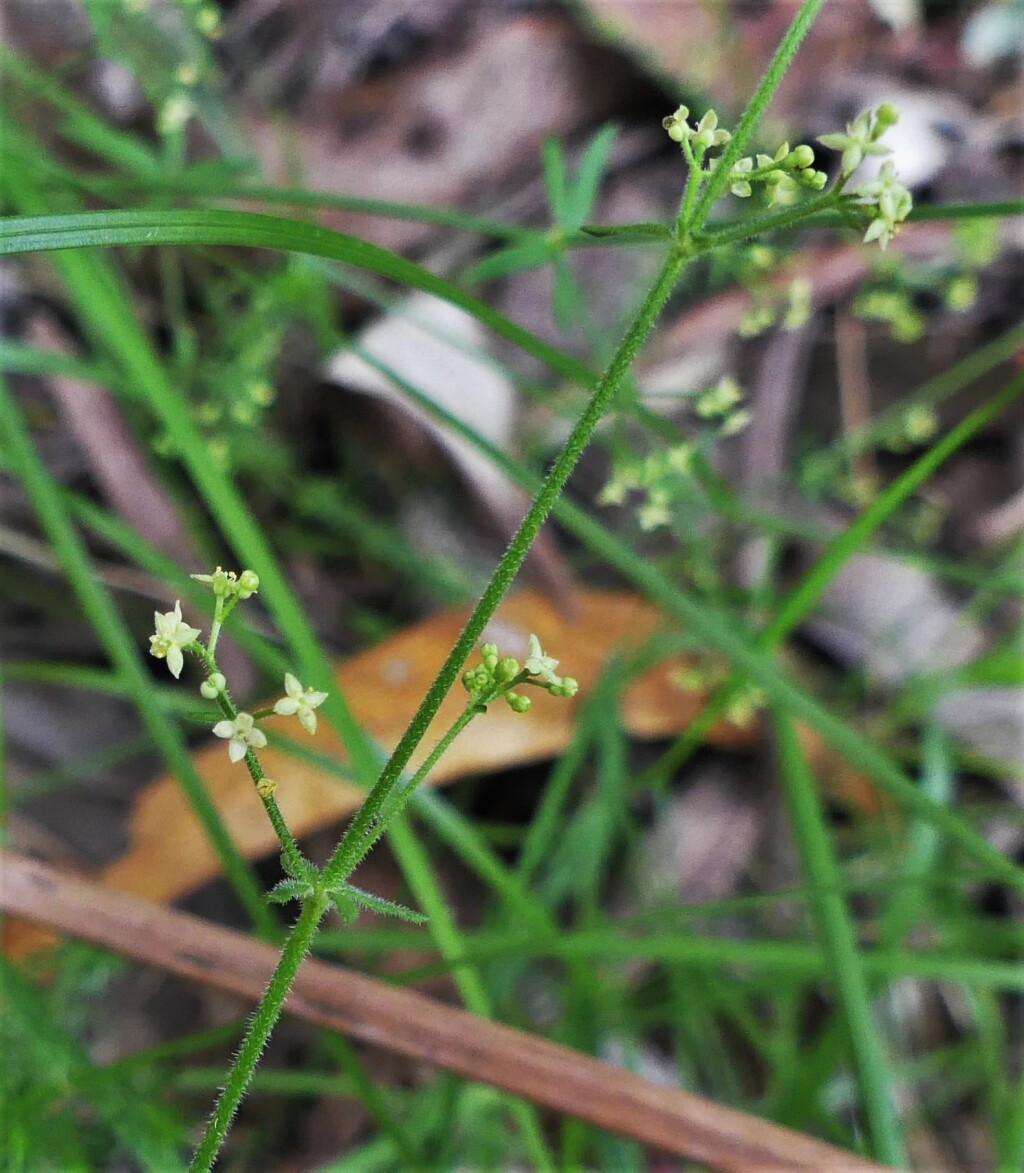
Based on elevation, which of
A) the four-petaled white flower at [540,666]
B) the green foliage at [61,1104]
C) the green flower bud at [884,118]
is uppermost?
the green flower bud at [884,118]

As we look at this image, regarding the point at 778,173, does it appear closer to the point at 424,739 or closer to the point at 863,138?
the point at 863,138

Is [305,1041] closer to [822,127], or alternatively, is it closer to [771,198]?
[771,198]

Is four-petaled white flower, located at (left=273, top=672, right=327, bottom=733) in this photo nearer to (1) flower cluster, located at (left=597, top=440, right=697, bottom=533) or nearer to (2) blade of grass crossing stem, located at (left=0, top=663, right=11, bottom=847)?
(1) flower cluster, located at (left=597, top=440, right=697, bottom=533)

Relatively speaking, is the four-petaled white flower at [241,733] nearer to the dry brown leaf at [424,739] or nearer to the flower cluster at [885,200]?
the flower cluster at [885,200]

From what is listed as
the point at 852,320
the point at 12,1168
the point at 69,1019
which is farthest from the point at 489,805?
the point at 852,320

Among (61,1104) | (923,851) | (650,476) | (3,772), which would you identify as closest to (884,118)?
(650,476)

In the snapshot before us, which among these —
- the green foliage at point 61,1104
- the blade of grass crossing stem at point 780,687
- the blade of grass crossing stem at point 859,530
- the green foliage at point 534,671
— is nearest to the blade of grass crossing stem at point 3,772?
the green foliage at point 534,671

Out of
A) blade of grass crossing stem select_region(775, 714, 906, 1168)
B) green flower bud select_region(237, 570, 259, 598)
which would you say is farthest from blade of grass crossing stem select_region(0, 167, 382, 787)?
green flower bud select_region(237, 570, 259, 598)

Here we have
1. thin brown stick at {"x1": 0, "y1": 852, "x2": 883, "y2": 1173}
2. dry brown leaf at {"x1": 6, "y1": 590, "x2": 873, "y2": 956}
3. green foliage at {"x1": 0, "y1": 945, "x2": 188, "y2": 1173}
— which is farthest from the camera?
dry brown leaf at {"x1": 6, "y1": 590, "x2": 873, "y2": 956}
